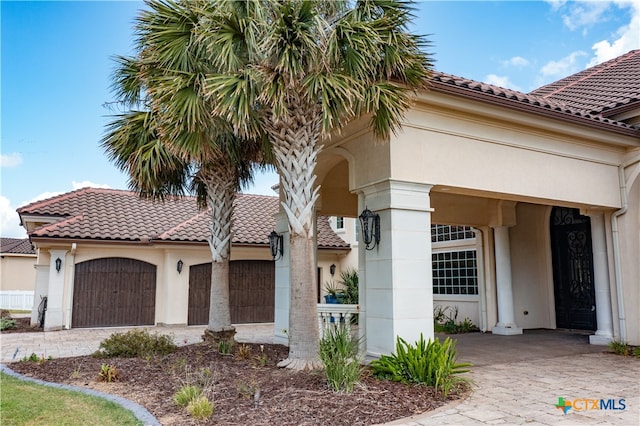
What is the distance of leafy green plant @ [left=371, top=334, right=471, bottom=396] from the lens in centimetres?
660

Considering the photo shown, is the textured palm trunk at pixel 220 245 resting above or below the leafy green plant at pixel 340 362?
above

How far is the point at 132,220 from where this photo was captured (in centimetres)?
1853

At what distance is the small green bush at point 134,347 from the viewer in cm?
991

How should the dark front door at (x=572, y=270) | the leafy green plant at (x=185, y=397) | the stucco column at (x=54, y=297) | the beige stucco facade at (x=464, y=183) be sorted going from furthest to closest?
1. the stucco column at (x=54, y=297)
2. the dark front door at (x=572, y=270)
3. the beige stucco facade at (x=464, y=183)
4. the leafy green plant at (x=185, y=397)

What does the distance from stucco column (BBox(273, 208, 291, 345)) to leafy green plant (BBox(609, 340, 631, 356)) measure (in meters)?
7.27

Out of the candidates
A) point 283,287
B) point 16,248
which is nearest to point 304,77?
point 283,287

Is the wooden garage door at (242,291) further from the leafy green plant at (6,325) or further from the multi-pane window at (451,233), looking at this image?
the multi-pane window at (451,233)

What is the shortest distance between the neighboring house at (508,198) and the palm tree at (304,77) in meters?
0.96

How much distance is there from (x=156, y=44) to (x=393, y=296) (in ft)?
19.6

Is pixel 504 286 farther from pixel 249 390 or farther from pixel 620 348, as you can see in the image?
pixel 249 390

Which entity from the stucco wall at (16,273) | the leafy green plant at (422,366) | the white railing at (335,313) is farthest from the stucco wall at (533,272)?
the stucco wall at (16,273)

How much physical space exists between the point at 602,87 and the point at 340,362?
456 inches

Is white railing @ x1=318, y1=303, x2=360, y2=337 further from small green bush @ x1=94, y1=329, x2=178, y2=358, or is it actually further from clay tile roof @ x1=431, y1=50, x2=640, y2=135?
clay tile roof @ x1=431, y1=50, x2=640, y2=135

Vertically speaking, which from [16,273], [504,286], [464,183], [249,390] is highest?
[464,183]
